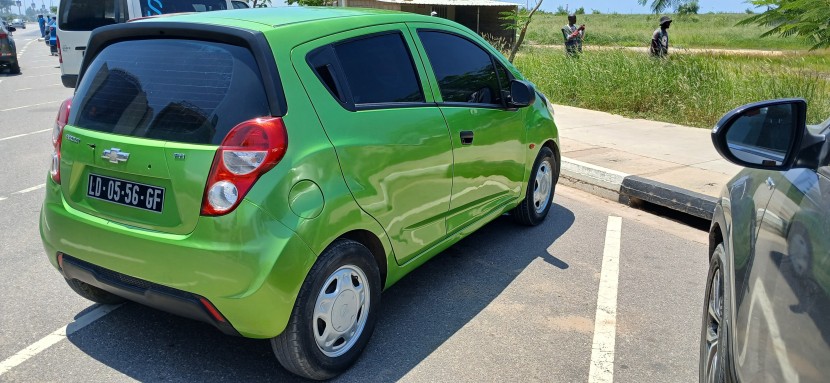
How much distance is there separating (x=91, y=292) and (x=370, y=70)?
1.94 metres

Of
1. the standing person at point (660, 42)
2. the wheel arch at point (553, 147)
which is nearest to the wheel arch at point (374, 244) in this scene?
the wheel arch at point (553, 147)

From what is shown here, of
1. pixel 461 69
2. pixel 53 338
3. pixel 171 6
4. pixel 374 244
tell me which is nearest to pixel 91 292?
pixel 53 338

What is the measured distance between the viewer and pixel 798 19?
4961mm

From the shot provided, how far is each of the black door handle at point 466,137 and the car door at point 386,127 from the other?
0.19 m

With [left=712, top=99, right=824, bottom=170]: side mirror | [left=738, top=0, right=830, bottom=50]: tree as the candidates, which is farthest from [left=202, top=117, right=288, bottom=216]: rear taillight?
[left=738, top=0, right=830, bottom=50]: tree

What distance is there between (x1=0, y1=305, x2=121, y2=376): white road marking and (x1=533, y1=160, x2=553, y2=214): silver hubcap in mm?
3283

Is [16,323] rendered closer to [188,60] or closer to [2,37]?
[188,60]

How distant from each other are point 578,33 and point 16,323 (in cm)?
1567

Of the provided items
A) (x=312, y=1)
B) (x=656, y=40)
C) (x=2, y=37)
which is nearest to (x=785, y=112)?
(x=656, y=40)

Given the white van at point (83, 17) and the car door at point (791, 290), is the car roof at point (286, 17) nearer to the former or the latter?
the car door at point (791, 290)

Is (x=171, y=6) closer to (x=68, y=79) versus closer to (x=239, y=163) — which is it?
(x=68, y=79)

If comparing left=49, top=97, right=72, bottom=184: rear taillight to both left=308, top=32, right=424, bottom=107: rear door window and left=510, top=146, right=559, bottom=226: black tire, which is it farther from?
left=510, top=146, right=559, bottom=226: black tire

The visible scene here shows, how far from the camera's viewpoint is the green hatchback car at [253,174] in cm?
298

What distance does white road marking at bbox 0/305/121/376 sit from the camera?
3.48 m
